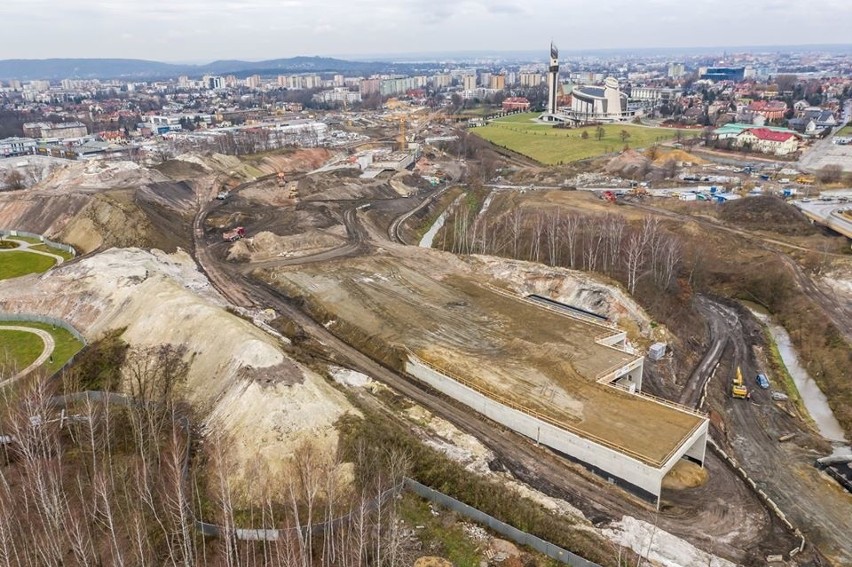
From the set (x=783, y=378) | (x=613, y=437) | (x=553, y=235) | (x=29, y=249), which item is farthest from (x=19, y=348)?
(x=783, y=378)

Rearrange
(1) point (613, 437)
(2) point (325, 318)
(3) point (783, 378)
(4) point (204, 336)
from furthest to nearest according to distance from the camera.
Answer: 1. (2) point (325, 318)
2. (3) point (783, 378)
3. (4) point (204, 336)
4. (1) point (613, 437)

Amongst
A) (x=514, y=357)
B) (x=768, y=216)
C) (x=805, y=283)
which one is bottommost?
(x=805, y=283)

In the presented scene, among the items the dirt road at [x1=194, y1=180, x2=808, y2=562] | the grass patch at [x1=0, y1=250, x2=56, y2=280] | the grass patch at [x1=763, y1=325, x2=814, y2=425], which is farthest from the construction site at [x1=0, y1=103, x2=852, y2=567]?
the grass patch at [x1=0, y1=250, x2=56, y2=280]

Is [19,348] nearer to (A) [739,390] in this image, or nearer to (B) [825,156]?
(A) [739,390]

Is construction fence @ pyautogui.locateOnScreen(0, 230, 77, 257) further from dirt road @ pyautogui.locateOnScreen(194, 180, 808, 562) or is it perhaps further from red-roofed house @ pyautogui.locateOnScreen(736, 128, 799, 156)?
red-roofed house @ pyautogui.locateOnScreen(736, 128, 799, 156)

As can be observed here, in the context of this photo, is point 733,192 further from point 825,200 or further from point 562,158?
point 562,158

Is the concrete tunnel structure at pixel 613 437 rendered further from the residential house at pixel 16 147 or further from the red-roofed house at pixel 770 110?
the red-roofed house at pixel 770 110
